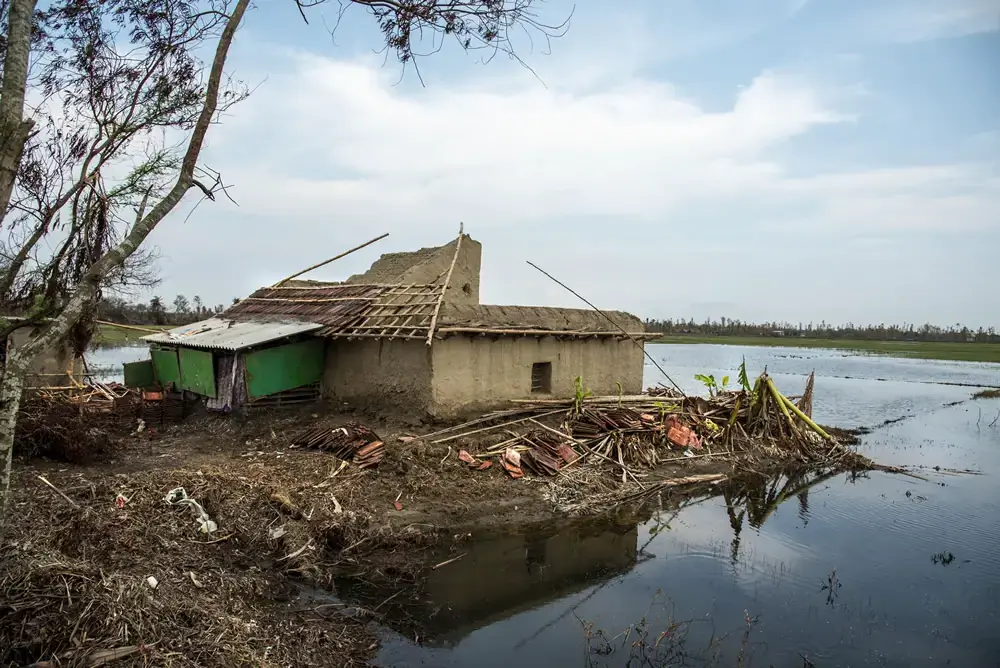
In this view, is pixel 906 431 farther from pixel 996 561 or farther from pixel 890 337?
pixel 890 337

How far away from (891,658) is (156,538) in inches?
330

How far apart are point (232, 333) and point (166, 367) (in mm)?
2508

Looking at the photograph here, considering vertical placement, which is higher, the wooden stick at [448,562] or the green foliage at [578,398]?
the green foliage at [578,398]

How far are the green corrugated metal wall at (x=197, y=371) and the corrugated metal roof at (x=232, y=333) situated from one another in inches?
11.6

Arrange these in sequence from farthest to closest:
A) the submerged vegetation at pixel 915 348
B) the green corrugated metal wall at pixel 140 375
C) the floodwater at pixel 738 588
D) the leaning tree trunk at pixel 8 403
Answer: the submerged vegetation at pixel 915 348, the green corrugated metal wall at pixel 140 375, the floodwater at pixel 738 588, the leaning tree trunk at pixel 8 403

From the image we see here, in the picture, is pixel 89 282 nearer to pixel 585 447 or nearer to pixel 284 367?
pixel 284 367

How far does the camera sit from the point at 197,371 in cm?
1452

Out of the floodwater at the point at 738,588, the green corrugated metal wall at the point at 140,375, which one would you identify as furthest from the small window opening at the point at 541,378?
the green corrugated metal wall at the point at 140,375

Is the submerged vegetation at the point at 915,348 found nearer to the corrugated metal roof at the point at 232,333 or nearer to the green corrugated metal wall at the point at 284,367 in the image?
the corrugated metal roof at the point at 232,333

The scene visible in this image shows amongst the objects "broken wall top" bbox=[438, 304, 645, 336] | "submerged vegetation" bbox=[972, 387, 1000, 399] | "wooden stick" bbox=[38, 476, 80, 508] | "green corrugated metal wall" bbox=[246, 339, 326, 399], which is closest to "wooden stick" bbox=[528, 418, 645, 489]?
"broken wall top" bbox=[438, 304, 645, 336]

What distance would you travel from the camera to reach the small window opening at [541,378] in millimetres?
15094

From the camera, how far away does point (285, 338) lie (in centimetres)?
1394

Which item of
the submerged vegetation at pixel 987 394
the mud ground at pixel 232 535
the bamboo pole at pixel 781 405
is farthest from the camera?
the submerged vegetation at pixel 987 394

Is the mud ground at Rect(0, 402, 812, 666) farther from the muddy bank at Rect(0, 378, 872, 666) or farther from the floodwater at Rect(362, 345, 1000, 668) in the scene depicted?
the floodwater at Rect(362, 345, 1000, 668)
